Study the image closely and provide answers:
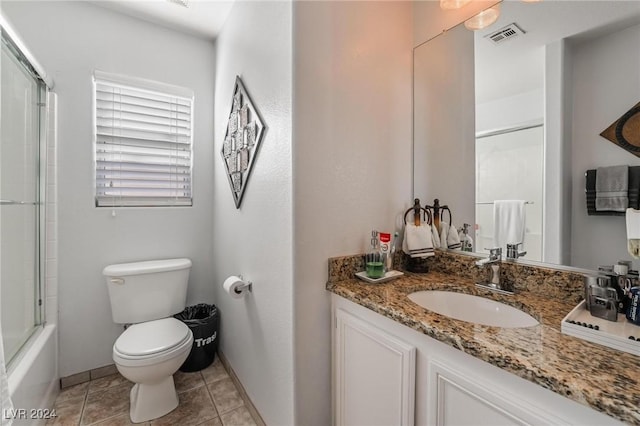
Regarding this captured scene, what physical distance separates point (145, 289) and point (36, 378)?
23.8 inches

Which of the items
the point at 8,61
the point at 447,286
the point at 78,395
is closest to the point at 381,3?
the point at 447,286

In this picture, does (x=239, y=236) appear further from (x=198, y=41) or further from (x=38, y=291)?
(x=198, y=41)

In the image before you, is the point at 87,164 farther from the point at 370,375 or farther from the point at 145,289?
the point at 370,375

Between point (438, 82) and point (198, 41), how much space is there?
1.85 metres

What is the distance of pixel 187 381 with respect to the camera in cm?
188

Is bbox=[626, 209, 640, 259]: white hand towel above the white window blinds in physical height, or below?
Answer: below

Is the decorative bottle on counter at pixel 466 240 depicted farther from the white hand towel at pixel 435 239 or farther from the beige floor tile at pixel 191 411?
the beige floor tile at pixel 191 411

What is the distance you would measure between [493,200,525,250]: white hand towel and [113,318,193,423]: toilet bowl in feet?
5.62

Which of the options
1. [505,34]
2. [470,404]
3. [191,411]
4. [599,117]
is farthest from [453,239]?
[191,411]

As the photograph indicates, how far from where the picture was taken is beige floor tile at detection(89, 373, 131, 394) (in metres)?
1.80

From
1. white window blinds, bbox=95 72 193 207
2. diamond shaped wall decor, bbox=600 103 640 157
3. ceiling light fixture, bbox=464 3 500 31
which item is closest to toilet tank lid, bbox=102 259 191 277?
white window blinds, bbox=95 72 193 207

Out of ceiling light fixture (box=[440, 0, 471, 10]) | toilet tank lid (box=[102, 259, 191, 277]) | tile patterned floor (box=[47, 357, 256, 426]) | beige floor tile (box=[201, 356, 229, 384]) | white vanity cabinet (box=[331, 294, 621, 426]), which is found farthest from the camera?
beige floor tile (box=[201, 356, 229, 384])

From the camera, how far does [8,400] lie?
2.84ft

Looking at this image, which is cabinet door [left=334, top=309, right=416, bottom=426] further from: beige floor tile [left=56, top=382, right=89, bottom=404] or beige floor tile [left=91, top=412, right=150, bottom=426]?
beige floor tile [left=56, top=382, right=89, bottom=404]
